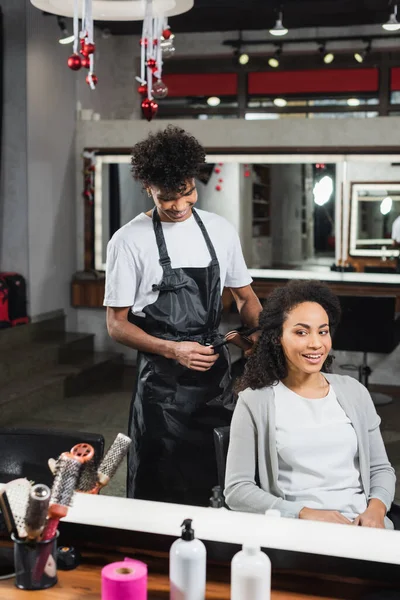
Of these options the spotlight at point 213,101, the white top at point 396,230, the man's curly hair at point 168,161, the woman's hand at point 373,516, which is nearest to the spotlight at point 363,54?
the spotlight at point 213,101

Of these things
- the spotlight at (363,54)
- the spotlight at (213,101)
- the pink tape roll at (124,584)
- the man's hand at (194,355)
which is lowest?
the pink tape roll at (124,584)

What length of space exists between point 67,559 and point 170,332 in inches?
46.2

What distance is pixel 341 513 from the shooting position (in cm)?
217

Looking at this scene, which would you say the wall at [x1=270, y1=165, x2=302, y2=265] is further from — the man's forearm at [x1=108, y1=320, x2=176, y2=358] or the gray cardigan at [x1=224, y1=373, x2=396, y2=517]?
the gray cardigan at [x1=224, y1=373, x2=396, y2=517]

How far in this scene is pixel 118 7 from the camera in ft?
11.9

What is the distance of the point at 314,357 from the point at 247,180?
5.57 meters

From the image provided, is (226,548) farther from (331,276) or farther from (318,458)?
(331,276)

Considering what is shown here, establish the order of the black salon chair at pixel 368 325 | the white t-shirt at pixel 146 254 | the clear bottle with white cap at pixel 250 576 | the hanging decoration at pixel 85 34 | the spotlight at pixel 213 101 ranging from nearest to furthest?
1. the clear bottle with white cap at pixel 250 576
2. the white t-shirt at pixel 146 254
3. the hanging decoration at pixel 85 34
4. the black salon chair at pixel 368 325
5. the spotlight at pixel 213 101

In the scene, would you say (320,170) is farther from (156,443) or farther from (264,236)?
(156,443)

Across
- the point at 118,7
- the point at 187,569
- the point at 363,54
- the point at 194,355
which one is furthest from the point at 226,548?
the point at 363,54

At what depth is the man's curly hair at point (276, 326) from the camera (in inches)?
91.7

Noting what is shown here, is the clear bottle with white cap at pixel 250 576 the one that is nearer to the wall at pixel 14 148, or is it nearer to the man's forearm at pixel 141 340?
the man's forearm at pixel 141 340

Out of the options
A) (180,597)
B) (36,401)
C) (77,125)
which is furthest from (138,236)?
(77,125)

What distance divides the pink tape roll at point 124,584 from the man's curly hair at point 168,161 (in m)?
1.41
